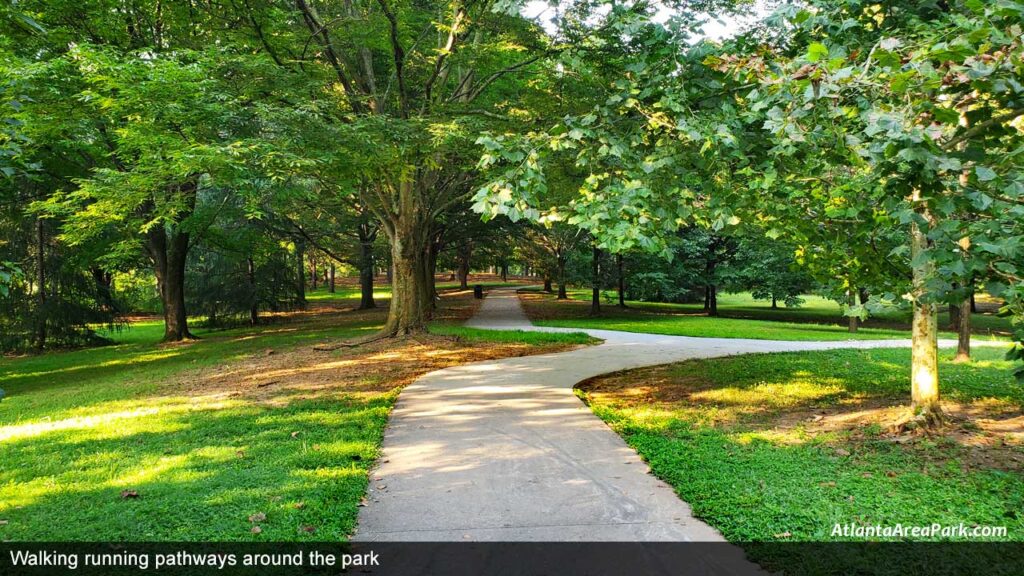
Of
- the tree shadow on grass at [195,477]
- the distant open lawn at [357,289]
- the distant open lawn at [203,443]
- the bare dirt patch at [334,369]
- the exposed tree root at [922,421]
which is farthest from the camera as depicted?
the distant open lawn at [357,289]

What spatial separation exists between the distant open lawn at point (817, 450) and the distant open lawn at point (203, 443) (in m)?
2.74

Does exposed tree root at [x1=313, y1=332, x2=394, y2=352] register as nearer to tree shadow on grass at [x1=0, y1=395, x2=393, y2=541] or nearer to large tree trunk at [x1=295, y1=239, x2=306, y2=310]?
tree shadow on grass at [x1=0, y1=395, x2=393, y2=541]

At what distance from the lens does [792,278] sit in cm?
2362

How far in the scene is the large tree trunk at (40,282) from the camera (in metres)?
18.0

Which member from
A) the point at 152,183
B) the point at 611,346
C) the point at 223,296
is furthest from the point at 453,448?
the point at 223,296

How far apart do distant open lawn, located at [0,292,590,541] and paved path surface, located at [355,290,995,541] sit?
34 cm

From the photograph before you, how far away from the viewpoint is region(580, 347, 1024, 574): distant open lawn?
3818mm

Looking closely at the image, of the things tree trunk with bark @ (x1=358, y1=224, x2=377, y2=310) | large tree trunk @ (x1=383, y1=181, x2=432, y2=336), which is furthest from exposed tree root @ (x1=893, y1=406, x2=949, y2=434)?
tree trunk with bark @ (x1=358, y1=224, x2=377, y2=310)

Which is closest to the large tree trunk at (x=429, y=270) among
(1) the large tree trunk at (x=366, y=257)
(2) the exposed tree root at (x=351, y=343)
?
(1) the large tree trunk at (x=366, y=257)

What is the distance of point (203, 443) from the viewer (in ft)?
18.9

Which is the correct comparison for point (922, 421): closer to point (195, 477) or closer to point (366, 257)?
point (195, 477)

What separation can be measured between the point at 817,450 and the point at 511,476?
2.90 metres

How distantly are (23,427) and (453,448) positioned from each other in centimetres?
567
